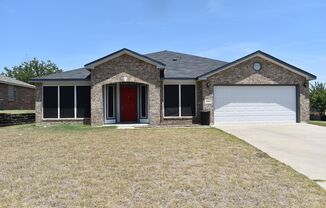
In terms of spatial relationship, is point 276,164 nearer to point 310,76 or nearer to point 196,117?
point 196,117

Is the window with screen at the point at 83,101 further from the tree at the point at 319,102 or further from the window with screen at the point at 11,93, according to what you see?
the tree at the point at 319,102

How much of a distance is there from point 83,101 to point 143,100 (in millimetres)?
3623

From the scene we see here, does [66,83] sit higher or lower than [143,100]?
higher

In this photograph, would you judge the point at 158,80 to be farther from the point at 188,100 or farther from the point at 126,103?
the point at 126,103

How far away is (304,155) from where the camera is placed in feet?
29.3

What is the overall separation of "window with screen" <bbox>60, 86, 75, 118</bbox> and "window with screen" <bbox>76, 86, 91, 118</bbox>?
30cm

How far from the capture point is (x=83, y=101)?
18844 mm

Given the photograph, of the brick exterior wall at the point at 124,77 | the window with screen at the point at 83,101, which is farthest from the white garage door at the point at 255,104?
the window with screen at the point at 83,101

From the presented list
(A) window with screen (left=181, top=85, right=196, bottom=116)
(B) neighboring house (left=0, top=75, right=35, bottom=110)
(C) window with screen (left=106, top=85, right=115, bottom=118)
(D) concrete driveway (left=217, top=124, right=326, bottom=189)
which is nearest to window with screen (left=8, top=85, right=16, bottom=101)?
(B) neighboring house (left=0, top=75, right=35, bottom=110)

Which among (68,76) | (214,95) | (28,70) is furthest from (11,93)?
(28,70)

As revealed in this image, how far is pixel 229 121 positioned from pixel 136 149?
10064 millimetres

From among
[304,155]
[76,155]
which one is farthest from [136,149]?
[304,155]

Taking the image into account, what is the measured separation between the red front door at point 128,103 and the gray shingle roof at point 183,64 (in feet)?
8.19

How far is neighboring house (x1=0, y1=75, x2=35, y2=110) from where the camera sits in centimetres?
3091
